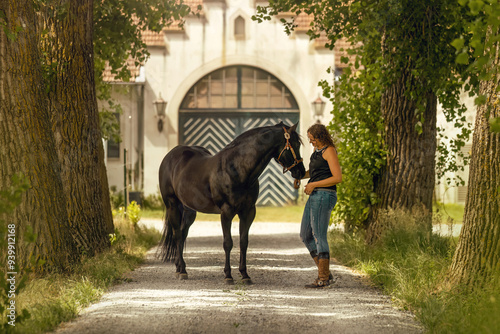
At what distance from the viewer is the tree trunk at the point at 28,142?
24.3 ft

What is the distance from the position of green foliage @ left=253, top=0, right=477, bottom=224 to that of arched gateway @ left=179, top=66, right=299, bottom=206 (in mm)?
11141

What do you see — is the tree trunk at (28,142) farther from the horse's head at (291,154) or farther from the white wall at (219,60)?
the white wall at (219,60)

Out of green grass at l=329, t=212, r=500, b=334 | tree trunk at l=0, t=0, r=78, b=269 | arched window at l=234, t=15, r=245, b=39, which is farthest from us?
arched window at l=234, t=15, r=245, b=39

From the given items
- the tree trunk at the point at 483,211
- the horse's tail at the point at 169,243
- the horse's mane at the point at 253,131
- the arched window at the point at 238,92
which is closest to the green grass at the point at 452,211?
the arched window at the point at 238,92

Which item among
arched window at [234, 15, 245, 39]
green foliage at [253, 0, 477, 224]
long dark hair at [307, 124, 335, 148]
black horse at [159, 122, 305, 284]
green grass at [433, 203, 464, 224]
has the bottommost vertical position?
green grass at [433, 203, 464, 224]

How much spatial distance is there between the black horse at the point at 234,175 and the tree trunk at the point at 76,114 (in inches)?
50.4

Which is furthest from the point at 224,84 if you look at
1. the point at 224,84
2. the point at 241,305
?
the point at 241,305

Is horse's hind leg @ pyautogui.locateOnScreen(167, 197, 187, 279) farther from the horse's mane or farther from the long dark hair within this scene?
the long dark hair

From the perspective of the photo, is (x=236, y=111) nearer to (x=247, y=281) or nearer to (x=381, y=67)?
(x=381, y=67)

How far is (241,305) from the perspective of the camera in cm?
679

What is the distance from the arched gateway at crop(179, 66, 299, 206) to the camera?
22578 mm

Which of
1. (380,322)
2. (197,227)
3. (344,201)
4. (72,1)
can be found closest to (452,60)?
(344,201)

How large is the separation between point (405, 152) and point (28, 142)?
5.64 meters

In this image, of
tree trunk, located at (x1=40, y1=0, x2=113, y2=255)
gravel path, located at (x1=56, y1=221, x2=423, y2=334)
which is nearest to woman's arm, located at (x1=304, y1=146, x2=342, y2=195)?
gravel path, located at (x1=56, y1=221, x2=423, y2=334)
